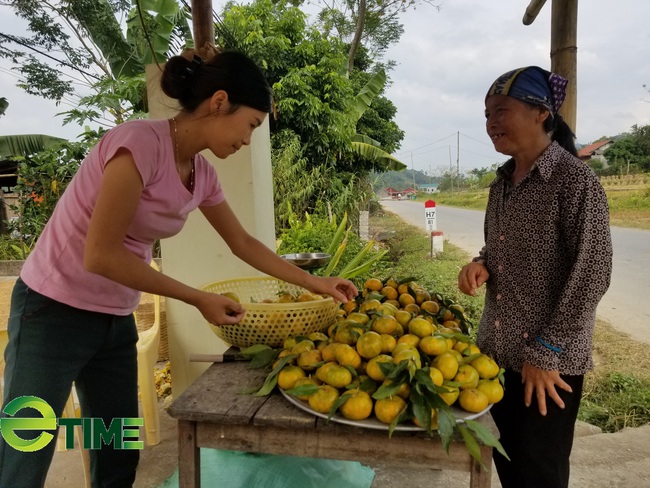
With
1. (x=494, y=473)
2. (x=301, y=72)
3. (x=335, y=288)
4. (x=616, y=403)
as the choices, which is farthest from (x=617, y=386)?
(x=301, y=72)

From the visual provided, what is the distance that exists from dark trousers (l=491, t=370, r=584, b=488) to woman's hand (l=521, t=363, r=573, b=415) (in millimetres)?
63

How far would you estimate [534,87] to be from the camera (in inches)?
55.1

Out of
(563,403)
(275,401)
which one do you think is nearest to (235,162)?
(275,401)

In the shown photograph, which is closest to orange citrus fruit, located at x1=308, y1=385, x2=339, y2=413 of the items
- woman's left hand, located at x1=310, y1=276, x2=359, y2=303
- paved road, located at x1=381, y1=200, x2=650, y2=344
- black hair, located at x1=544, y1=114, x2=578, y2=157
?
woman's left hand, located at x1=310, y1=276, x2=359, y2=303

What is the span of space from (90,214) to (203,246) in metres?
1.30

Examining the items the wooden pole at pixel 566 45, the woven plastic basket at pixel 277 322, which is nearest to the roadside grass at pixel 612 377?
the woven plastic basket at pixel 277 322

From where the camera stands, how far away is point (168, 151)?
51.3 inches

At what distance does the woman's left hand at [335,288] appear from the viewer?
1.64 meters

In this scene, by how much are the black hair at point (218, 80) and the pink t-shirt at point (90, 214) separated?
0.11 metres

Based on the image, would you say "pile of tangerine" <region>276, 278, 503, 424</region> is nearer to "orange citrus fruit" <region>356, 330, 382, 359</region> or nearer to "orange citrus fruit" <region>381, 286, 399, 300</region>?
"orange citrus fruit" <region>356, 330, 382, 359</region>

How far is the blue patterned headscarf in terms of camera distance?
4.58 feet

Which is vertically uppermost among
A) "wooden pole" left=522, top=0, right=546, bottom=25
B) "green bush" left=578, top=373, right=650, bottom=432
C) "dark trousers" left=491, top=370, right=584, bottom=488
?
"wooden pole" left=522, top=0, right=546, bottom=25

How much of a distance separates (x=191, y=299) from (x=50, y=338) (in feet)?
1.51

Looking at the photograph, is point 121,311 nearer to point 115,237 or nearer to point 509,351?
point 115,237
